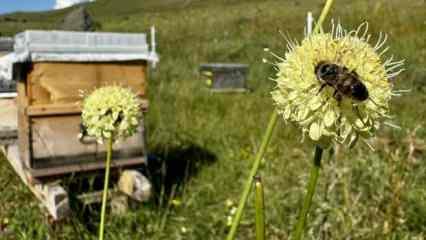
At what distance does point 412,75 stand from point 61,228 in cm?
663

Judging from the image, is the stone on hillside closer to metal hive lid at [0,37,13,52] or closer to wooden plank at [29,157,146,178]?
metal hive lid at [0,37,13,52]

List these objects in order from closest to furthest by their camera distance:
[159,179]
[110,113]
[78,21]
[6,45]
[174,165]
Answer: [110,113]
[159,179]
[174,165]
[6,45]
[78,21]

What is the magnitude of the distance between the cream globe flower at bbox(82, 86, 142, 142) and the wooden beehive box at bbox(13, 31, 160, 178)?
1.53 metres

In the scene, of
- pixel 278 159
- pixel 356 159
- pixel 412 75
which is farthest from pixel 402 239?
pixel 412 75

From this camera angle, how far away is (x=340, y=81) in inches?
35.8

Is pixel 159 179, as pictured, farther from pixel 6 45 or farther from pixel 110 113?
pixel 110 113

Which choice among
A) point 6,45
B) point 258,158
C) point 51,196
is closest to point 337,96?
point 258,158

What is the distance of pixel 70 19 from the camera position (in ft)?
61.9

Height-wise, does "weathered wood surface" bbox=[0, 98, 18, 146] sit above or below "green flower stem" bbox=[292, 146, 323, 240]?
below

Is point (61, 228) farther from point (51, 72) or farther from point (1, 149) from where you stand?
point (1, 149)

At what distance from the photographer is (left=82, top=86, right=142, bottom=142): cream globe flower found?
1664mm

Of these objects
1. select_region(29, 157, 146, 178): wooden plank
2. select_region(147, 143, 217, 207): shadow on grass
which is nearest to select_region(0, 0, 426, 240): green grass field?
select_region(147, 143, 217, 207): shadow on grass

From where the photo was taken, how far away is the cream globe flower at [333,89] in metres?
0.92

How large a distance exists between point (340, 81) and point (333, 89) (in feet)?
0.09
